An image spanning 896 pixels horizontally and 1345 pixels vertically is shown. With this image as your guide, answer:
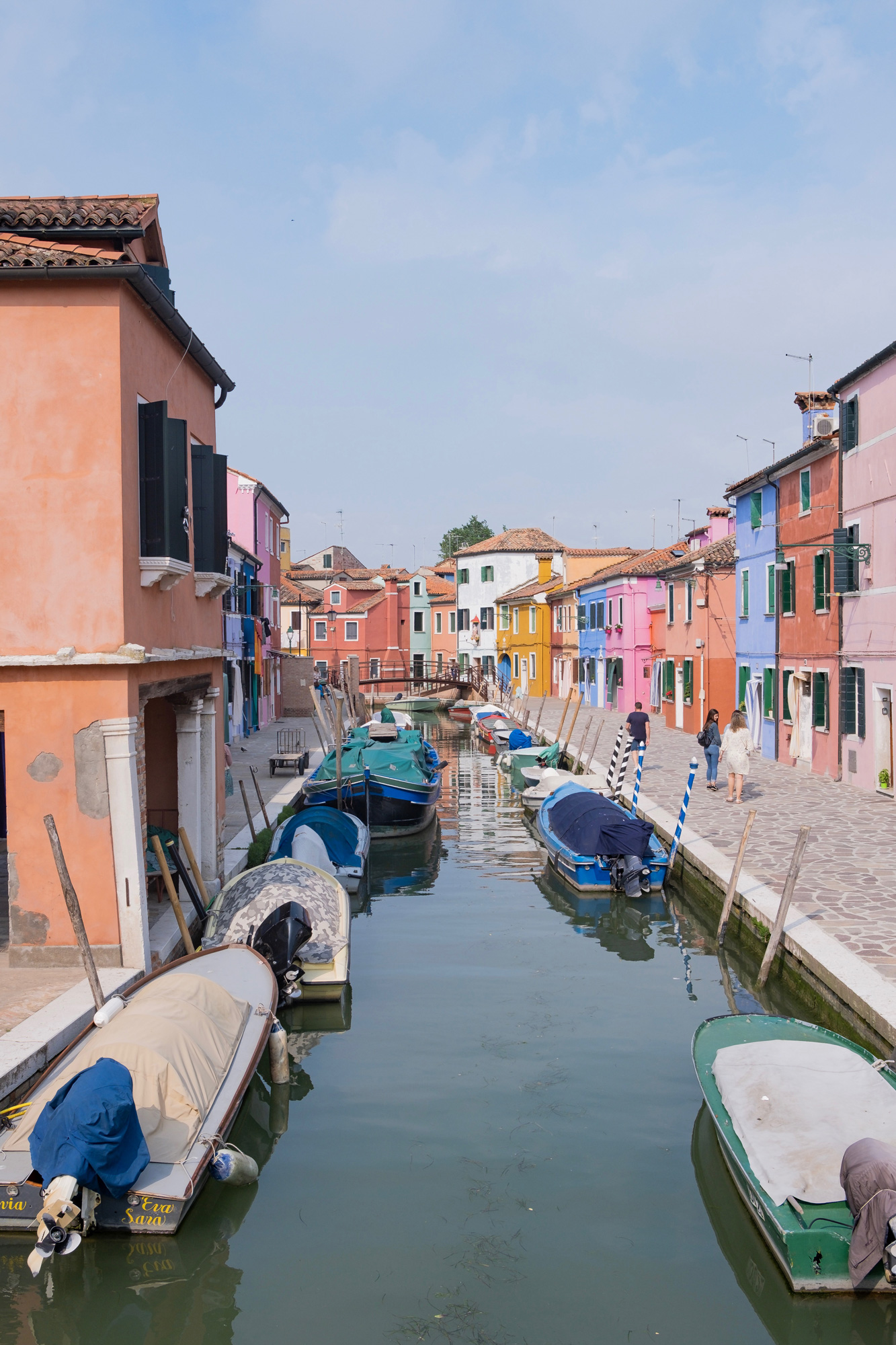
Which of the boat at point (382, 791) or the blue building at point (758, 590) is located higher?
the blue building at point (758, 590)

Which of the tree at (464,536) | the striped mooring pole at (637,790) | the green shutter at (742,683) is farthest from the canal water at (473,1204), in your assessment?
the tree at (464,536)

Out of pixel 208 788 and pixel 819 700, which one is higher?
pixel 819 700

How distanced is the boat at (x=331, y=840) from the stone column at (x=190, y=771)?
2046 millimetres

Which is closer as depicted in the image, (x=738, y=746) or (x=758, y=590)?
(x=738, y=746)

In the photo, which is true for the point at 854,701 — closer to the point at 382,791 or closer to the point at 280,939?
the point at 382,791

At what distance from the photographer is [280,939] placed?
10141 mm

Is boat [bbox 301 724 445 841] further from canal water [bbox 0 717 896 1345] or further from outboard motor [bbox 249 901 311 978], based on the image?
outboard motor [bbox 249 901 311 978]

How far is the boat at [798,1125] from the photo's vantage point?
577cm

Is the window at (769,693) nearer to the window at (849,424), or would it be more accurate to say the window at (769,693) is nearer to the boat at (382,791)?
the window at (849,424)

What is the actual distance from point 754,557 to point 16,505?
19.4m

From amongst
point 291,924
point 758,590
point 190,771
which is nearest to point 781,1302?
point 291,924

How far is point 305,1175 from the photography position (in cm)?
734

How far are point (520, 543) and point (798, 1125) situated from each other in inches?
2271

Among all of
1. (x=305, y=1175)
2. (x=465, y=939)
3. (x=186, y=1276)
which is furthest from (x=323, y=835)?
(x=186, y=1276)
